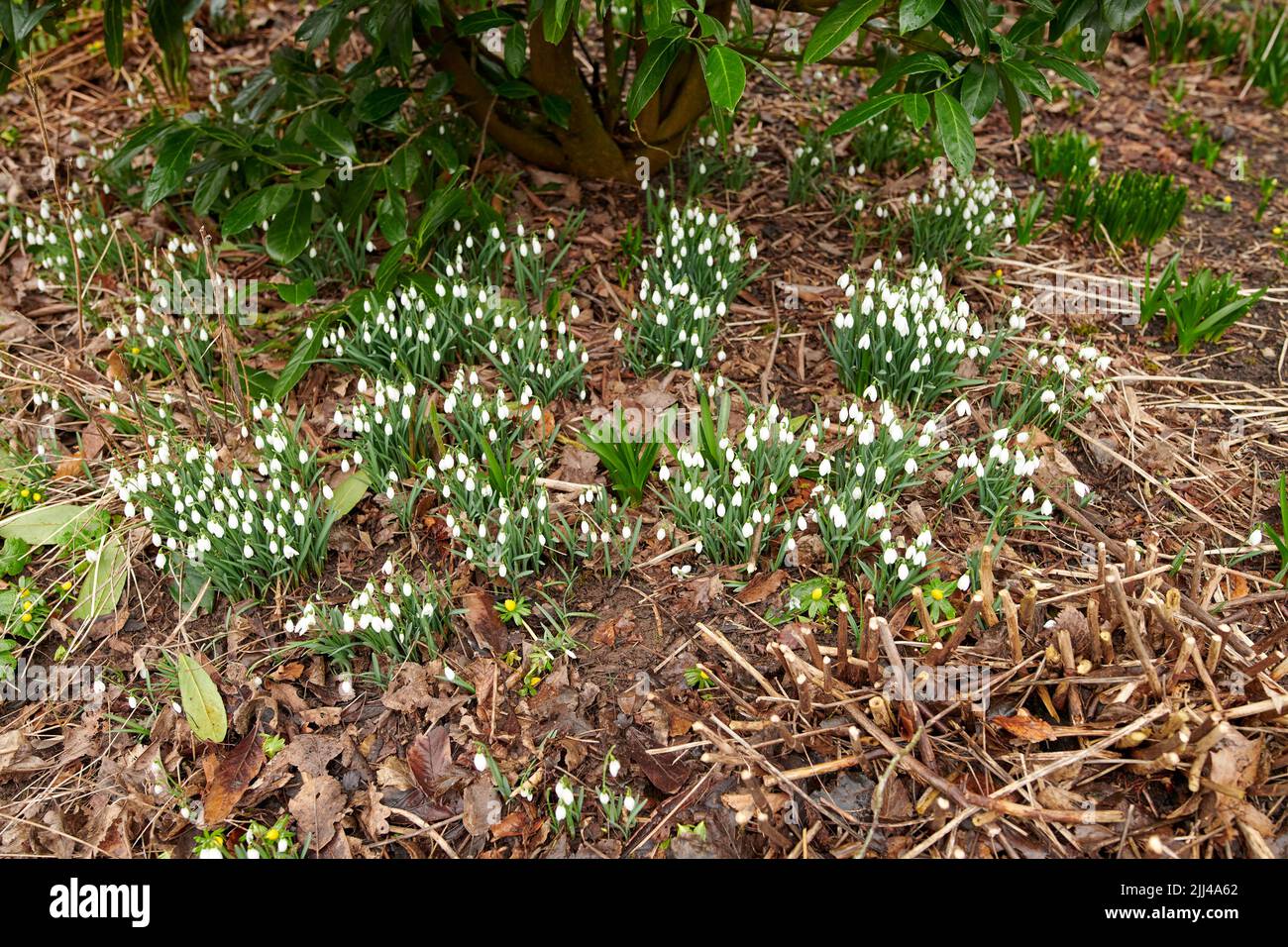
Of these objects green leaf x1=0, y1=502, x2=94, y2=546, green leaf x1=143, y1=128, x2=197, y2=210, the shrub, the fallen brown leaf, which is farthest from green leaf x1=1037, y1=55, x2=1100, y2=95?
green leaf x1=0, y1=502, x2=94, y2=546

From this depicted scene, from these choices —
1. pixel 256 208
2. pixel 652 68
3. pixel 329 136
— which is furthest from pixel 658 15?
pixel 256 208

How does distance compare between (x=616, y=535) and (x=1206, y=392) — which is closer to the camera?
(x=616, y=535)

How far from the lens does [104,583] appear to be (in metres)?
2.73

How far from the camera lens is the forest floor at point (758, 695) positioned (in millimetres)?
2062

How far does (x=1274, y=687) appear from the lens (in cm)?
207

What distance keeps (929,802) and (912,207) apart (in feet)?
7.42

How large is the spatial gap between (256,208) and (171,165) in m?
0.27

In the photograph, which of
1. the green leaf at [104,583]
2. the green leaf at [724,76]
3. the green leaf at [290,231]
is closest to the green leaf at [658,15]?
the green leaf at [724,76]

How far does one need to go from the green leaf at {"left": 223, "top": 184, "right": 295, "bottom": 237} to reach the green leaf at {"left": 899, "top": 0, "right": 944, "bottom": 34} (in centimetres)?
197

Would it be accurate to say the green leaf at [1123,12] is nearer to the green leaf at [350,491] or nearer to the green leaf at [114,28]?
the green leaf at [350,491]

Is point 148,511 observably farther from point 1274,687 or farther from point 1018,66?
point 1274,687

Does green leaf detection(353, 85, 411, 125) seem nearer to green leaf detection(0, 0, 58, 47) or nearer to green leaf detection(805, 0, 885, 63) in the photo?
green leaf detection(0, 0, 58, 47)

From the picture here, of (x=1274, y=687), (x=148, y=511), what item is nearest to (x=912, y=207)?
(x=1274, y=687)

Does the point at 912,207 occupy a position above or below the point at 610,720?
above
